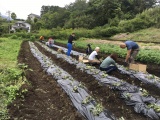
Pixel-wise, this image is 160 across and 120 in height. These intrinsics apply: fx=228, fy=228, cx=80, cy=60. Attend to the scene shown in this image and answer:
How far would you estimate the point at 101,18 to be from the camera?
52.1 meters

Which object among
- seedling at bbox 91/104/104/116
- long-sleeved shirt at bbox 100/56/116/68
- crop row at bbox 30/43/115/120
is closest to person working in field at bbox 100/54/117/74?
long-sleeved shirt at bbox 100/56/116/68

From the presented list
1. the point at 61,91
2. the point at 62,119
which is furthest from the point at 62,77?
the point at 62,119

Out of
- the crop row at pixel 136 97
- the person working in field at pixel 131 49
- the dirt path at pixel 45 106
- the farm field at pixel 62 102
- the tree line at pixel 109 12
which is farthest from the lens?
the tree line at pixel 109 12

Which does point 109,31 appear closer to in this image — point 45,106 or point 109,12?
point 109,12

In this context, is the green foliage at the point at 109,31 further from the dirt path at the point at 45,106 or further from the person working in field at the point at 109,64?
the dirt path at the point at 45,106

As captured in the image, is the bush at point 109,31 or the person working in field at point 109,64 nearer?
the person working in field at point 109,64

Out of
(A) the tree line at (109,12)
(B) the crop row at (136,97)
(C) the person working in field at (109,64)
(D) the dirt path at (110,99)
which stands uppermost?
(A) the tree line at (109,12)

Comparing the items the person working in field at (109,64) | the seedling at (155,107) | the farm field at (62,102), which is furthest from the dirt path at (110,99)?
the person working in field at (109,64)

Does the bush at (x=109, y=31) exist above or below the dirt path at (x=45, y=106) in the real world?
above

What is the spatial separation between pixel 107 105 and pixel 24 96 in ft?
7.70

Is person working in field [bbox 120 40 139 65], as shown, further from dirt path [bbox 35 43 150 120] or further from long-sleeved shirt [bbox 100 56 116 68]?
dirt path [bbox 35 43 150 120]

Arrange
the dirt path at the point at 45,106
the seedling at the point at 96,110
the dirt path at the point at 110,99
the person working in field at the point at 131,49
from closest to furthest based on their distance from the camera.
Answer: the seedling at the point at 96,110, the dirt path at the point at 45,106, the dirt path at the point at 110,99, the person working in field at the point at 131,49

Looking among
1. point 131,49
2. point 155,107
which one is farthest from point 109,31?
point 155,107

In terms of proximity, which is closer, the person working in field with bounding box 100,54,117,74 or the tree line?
the person working in field with bounding box 100,54,117,74
